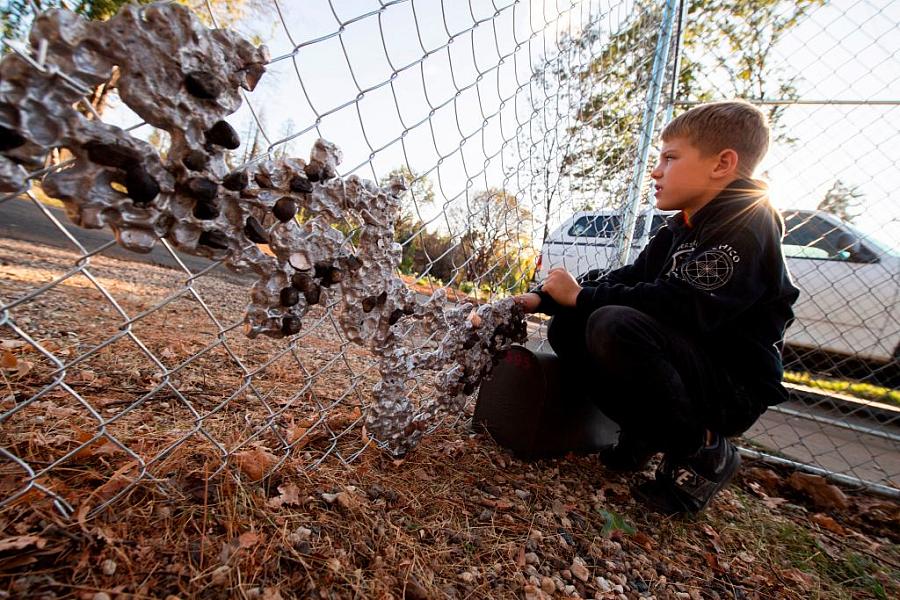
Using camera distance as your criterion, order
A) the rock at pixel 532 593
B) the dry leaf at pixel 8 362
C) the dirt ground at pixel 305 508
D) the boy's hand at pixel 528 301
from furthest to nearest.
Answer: the boy's hand at pixel 528 301 < the dry leaf at pixel 8 362 < the rock at pixel 532 593 < the dirt ground at pixel 305 508

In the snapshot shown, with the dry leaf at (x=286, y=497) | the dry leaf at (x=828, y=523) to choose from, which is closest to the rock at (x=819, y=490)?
the dry leaf at (x=828, y=523)

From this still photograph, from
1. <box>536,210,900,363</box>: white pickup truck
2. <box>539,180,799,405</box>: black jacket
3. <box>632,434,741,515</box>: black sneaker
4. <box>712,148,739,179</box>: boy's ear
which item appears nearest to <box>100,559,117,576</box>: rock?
<box>539,180,799,405</box>: black jacket

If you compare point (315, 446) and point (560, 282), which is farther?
point (560, 282)

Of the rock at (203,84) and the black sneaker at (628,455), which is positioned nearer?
the rock at (203,84)

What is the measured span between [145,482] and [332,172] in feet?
2.68

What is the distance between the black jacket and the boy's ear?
0.05 metres

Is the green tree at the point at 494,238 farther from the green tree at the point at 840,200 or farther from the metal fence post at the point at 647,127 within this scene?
the green tree at the point at 840,200

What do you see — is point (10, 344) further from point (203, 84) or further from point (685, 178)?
point (685, 178)

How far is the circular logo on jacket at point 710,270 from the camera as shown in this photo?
4.51ft

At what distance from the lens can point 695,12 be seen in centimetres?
296

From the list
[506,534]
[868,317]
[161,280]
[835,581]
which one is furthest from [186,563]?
[868,317]

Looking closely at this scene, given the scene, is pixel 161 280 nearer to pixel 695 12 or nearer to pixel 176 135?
pixel 176 135

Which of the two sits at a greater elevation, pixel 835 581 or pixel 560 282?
pixel 560 282

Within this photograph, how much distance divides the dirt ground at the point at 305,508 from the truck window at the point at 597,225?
144cm
